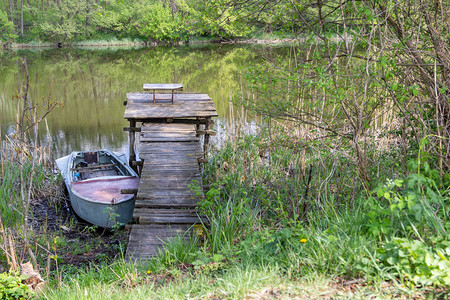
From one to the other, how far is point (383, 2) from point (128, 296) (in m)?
4.12

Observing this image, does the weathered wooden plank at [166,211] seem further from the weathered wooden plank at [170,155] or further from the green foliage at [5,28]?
the green foliage at [5,28]

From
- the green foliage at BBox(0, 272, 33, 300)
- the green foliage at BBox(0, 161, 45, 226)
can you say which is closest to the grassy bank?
the green foliage at BBox(0, 272, 33, 300)

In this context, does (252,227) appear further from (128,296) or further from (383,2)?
(383,2)

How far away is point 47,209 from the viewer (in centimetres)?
845

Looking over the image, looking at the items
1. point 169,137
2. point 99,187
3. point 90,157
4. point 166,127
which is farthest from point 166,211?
point 90,157

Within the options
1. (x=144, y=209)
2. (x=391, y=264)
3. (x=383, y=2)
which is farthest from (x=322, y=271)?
(x=144, y=209)

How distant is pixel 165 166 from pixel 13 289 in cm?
411

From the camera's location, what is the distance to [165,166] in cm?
792

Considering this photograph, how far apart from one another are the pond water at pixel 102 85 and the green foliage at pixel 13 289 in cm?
328

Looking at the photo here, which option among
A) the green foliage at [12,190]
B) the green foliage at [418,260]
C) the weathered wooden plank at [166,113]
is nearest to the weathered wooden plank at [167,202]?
the green foliage at [12,190]

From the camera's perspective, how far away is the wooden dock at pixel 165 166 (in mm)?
5902

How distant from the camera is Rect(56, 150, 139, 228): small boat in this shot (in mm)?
7625

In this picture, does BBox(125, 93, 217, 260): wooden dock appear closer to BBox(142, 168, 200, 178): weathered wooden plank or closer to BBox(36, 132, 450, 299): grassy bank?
BBox(142, 168, 200, 178): weathered wooden plank

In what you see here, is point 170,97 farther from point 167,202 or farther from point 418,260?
point 418,260
